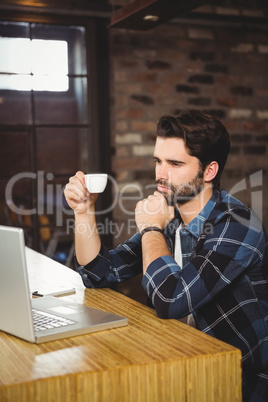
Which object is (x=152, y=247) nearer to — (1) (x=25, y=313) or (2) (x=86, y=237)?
(2) (x=86, y=237)

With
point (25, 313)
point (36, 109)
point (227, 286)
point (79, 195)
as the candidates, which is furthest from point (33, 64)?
point (25, 313)

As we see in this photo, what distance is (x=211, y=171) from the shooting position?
1855 mm

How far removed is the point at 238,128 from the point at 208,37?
0.71 meters

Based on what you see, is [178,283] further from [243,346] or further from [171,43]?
[171,43]

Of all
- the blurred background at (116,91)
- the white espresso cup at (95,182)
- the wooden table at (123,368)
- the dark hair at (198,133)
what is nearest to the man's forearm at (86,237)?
the white espresso cup at (95,182)

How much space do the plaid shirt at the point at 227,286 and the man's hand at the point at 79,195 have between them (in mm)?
397

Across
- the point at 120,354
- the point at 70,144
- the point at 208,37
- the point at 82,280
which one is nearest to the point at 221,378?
the point at 120,354

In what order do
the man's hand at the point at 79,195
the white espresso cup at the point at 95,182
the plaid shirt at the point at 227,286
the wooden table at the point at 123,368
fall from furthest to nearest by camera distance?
1. the man's hand at the point at 79,195
2. the white espresso cup at the point at 95,182
3. the plaid shirt at the point at 227,286
4. the wooden table at the point at 123,368

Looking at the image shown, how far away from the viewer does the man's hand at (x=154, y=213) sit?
5.66 feet

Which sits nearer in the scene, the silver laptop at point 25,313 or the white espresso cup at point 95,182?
the silver laptop at point 25,313

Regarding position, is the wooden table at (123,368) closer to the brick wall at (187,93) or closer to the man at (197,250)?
the man at (197,250)

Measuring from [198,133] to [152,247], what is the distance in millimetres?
460

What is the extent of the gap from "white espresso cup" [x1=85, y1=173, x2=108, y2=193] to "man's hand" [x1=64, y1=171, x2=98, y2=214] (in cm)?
8

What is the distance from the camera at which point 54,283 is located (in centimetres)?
184
